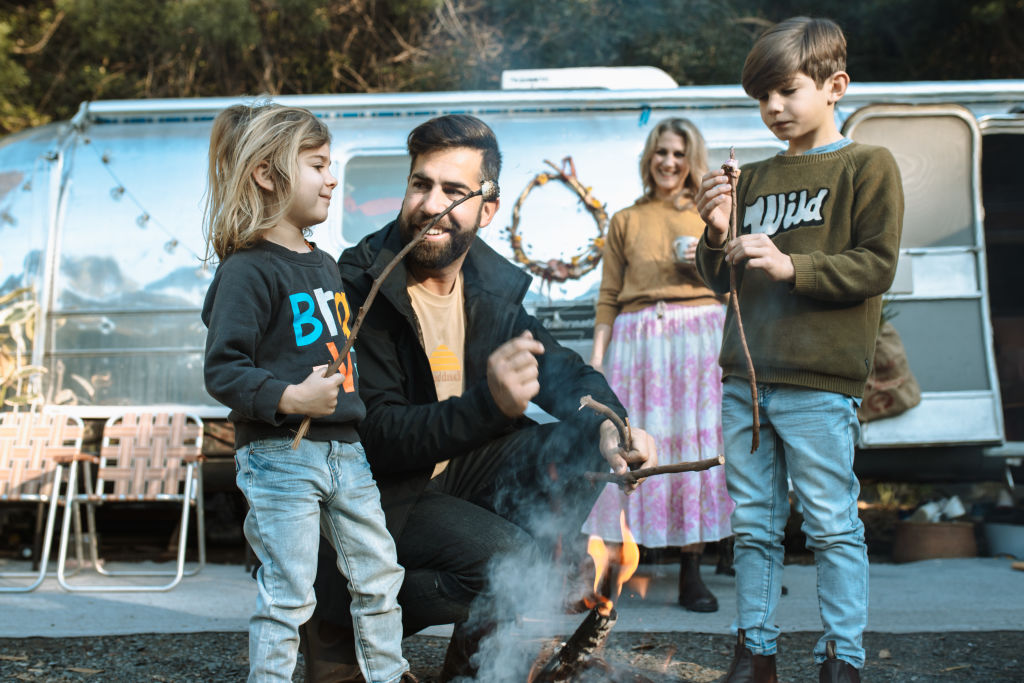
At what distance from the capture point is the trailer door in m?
5.36

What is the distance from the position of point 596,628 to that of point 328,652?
71cm

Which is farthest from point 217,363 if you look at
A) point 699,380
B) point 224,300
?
point 699,380

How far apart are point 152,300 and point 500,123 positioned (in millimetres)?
2370

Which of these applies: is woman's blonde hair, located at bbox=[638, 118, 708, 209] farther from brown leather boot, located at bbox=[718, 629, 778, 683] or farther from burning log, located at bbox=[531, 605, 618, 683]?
burning log, located at bbox=[531, 605, 618, 683]

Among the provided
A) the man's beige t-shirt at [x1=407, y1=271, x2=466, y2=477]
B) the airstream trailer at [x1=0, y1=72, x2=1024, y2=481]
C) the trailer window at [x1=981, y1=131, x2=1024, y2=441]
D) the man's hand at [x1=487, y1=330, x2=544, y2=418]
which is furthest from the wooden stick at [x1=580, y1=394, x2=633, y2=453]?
the trailer window at [x1=981, y1=131, x2=1024, y2=441]

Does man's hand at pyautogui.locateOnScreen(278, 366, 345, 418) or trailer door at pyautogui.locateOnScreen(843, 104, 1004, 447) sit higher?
trailer door at pyautogui.locateOnScreen(843, 104, 1004, 447)

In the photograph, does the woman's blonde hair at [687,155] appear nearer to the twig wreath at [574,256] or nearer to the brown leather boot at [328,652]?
the twig wreath at [574,256]

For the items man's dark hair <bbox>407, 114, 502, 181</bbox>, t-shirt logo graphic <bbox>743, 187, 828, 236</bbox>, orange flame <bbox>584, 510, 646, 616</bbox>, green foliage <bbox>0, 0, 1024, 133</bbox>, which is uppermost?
green foliage <bbox>0, 0, 1024, 133</bbox>

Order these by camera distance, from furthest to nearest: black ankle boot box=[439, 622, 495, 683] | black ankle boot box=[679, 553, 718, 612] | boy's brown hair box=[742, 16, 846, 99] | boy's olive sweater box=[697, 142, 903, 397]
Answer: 1. black ankle boot box=[679, 553, 718, 612]
2. boy's brown hair box=[742, 16, 846, 99]
3. boy's olive sweater box=[697, 142, 903, 397]
4. black ankle boot box=[439, 622, 495, 683]

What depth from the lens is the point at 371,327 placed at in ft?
8.41

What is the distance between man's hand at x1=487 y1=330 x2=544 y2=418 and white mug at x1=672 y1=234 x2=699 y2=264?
6.80 ft

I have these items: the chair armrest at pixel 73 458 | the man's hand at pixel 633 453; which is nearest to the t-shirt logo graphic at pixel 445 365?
the man's hand at pixel 633 453

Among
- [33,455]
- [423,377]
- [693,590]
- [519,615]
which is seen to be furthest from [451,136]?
[33,455]

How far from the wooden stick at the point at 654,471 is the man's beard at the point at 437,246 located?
0.76 meters
